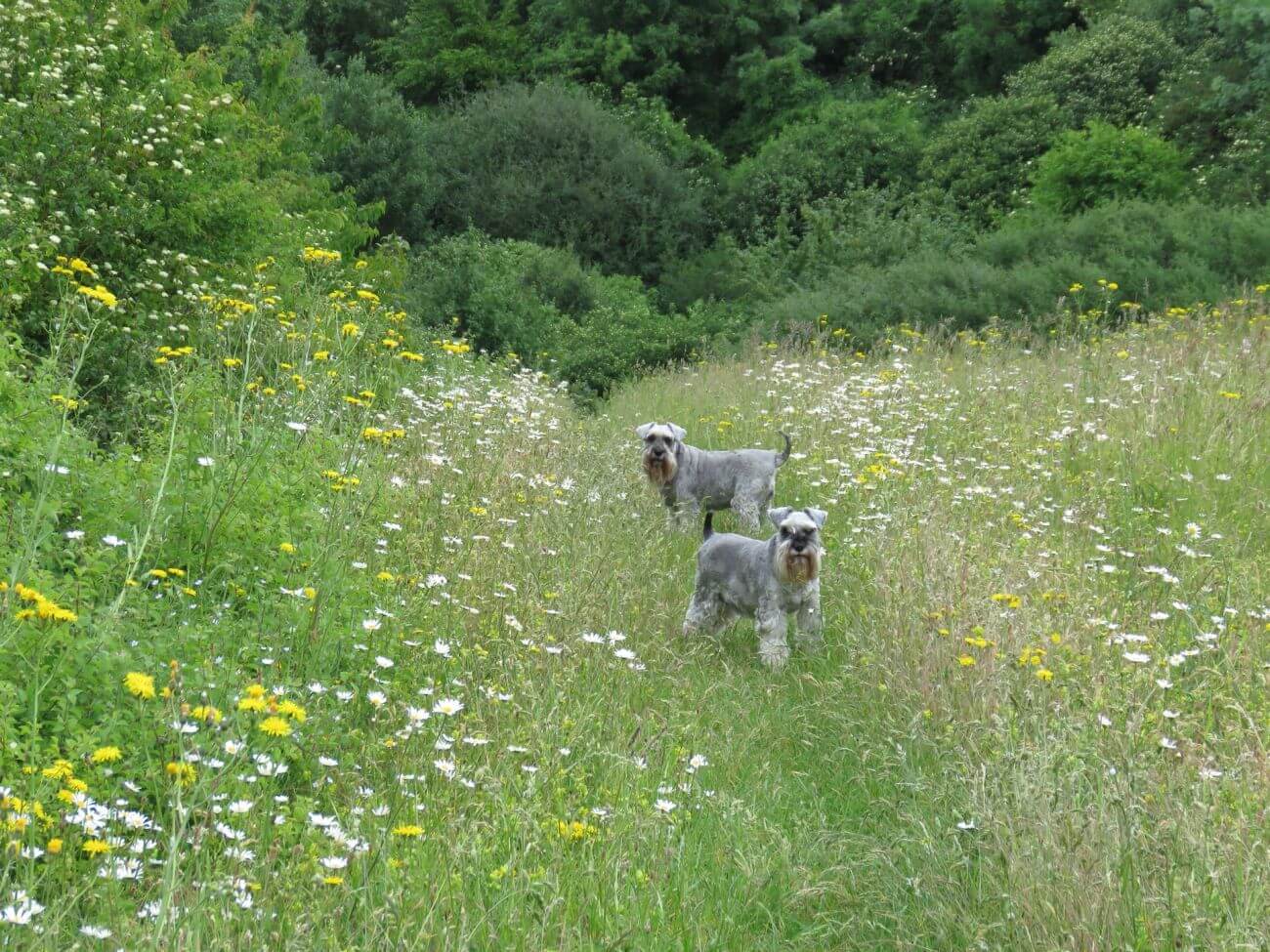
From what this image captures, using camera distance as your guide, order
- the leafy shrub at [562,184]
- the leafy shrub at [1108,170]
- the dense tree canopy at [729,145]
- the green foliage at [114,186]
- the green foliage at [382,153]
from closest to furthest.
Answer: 1. the green foliage at [114,186]
2. the dense tree canopy at [729,145]
3. the leafy shrub at [1108,170]
4. the green foliage at [382,153]
5. the leafy shrub at [562,184]

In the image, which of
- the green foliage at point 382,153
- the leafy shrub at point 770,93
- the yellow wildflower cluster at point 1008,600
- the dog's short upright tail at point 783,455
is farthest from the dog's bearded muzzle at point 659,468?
the leafy shrub at point 770,93

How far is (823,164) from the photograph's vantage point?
30547 mm

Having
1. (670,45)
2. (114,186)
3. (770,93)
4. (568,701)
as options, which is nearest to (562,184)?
(670,45)

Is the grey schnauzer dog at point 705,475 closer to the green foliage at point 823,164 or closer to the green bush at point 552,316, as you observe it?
the green bush at point 552,316

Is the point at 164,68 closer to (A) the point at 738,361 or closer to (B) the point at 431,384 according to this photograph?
(B) the point at 431,384

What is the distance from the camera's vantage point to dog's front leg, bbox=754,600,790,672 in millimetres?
7320

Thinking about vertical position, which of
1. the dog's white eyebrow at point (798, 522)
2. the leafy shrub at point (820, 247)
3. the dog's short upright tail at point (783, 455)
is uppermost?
the dog's white eyebrow at point (798, 522)

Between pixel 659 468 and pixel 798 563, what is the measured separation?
2.95 m

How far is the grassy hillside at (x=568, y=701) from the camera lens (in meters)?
3.56

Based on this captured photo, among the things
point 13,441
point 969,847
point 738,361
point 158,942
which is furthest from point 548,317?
point 158,942

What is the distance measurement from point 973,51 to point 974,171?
6978 millimetres

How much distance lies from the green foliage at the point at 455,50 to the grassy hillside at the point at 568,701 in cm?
2823

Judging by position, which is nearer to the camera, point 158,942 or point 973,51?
point 158,942

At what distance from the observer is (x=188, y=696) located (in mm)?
4262
